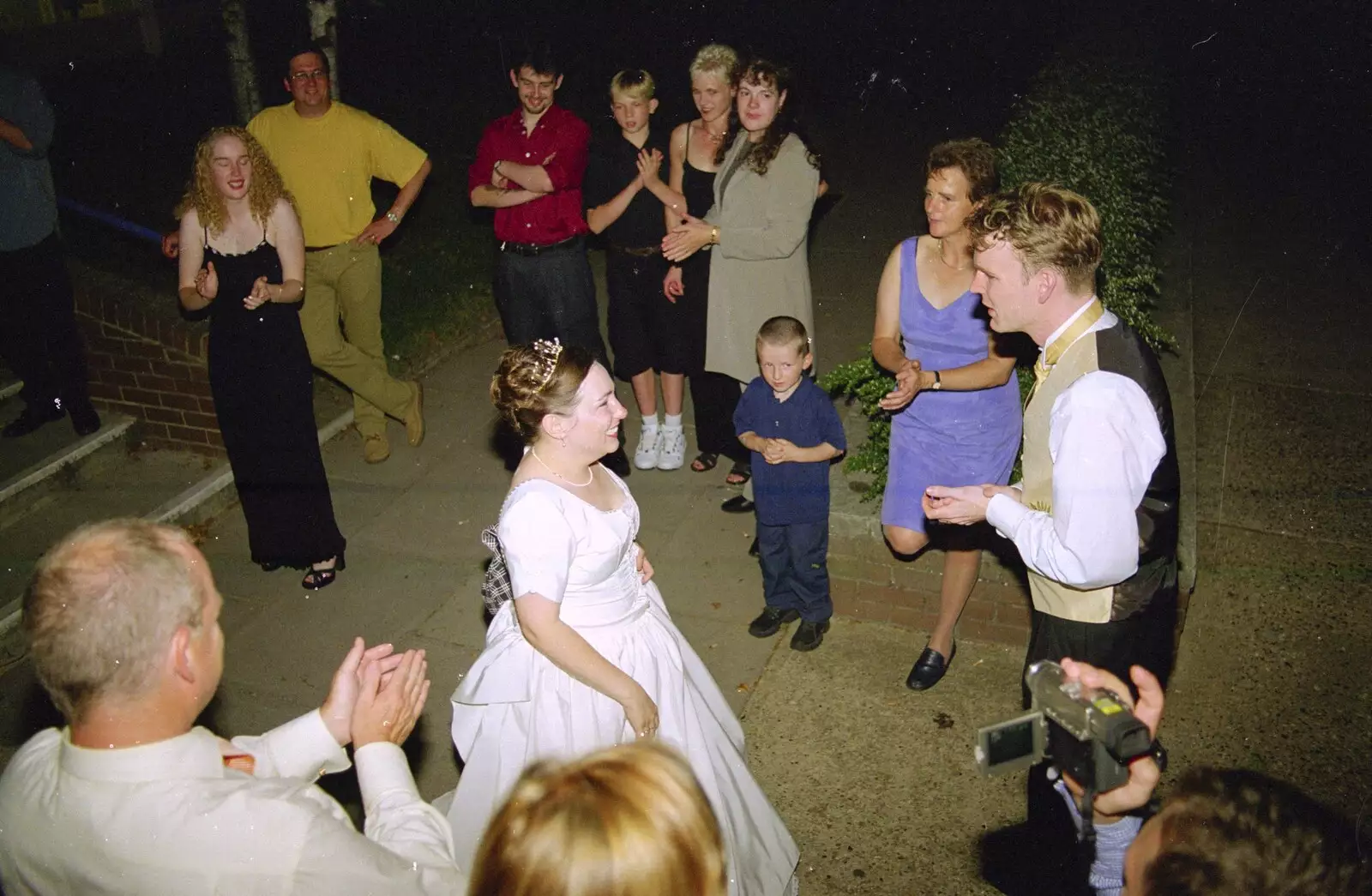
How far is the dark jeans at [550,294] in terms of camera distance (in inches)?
249

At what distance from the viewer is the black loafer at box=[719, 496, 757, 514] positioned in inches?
245

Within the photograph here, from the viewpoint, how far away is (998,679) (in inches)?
193

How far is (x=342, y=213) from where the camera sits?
6.41 m

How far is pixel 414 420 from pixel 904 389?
3.80 metres

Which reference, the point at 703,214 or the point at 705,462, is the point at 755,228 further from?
the point at 705,462

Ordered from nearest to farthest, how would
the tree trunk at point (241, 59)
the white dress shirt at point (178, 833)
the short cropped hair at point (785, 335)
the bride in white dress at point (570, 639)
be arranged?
the white dress shirt at point (178, 833)
the bride in white dress at point (570, 639)
the short cropped hair at point (785, 335)
the tree trunk at point (241, 59)

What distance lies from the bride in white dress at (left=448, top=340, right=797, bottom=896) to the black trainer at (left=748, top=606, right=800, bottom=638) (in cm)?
153

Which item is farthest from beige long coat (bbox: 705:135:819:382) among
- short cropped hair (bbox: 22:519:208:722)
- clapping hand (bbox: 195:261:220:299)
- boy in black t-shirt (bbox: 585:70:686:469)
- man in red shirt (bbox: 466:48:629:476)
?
short cropped hair (bbox: 22:519:208:722)

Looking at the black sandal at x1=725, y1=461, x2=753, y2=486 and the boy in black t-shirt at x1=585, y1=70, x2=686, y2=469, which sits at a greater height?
the boy in black t-shirt at x1=585, y1=70, x2=686, y2=469

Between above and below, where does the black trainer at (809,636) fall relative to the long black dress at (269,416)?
below

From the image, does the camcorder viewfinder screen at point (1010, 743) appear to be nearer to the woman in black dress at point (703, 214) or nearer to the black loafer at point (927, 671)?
the black loafer at point (927, 671)

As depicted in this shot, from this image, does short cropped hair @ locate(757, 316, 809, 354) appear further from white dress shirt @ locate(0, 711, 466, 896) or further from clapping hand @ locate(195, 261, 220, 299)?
white dress shirt @ locate(0, 711, 466, 896)

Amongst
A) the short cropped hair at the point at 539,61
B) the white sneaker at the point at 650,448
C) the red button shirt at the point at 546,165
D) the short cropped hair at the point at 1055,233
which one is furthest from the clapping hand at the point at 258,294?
the short cropped hair at the point at 1055,233

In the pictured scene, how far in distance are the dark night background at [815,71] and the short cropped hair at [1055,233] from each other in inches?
157
